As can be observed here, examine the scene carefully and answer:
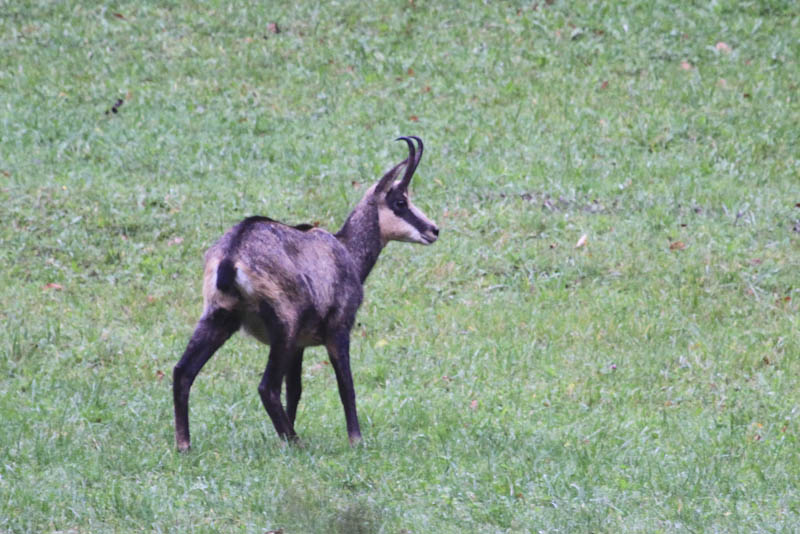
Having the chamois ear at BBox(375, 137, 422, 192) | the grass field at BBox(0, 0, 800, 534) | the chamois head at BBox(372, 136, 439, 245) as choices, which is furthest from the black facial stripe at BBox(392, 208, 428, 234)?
the grass field at BBox(0, 0, 800, 534)

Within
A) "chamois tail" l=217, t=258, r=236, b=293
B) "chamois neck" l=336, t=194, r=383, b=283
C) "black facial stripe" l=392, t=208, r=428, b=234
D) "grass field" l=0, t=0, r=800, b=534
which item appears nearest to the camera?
"grass field" l=0, t=0, r=800, b=534

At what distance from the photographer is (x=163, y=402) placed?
8172mm

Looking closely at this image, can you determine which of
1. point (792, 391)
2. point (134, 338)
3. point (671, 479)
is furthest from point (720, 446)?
point (134, 338)

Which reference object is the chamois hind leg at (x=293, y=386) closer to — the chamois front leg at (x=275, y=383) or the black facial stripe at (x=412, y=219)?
the chamois front leg at (x=275, y=383)

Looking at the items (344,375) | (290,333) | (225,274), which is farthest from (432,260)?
(225,274)

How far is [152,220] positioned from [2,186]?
1859 mm

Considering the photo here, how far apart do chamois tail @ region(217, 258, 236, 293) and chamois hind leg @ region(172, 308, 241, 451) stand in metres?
0.22

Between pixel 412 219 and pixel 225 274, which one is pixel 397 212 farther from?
pixel 225 274

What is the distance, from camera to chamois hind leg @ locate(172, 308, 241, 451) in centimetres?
691

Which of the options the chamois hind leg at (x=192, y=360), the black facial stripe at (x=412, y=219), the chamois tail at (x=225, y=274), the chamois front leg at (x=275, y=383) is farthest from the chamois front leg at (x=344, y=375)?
the black facial stripe at (x=412, y=219)

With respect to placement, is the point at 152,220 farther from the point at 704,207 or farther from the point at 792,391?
the point at 792,391

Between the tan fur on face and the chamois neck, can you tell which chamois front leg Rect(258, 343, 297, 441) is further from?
the tan fur on face

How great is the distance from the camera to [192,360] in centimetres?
693

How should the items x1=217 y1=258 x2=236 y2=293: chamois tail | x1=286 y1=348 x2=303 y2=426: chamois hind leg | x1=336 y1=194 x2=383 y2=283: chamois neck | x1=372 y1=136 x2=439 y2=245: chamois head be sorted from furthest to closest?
x1=372 y1=136 x2=439 y2=245: chamois head, x1=336 y1=194 x2=383 y2=283: chamois neck, x1=286 y1=348 x2=303 y2=426: chamois hind leg, x1=217 y1=258 x2=236 y2=293: chamois tail
